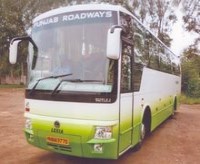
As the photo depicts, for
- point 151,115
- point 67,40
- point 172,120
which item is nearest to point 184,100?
point 172,120

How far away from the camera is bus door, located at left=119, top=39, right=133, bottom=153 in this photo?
254 inches

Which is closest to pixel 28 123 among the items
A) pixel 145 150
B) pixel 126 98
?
pixel 126 98

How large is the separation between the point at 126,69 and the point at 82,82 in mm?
1094

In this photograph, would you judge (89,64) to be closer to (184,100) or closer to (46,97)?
(46,97)

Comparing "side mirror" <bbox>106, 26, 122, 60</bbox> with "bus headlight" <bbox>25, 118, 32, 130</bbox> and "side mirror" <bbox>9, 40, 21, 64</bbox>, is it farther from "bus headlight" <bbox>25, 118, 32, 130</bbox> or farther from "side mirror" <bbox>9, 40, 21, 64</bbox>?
"bus headlight" <bbox>25, 118, 32, 130</bbox>

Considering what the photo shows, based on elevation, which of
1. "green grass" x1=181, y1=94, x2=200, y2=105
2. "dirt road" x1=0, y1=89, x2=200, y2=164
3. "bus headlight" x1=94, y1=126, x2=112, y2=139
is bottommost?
"dirt road" x1=0, y1=89, x2=200, y2=164

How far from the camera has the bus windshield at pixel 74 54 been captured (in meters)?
6.14

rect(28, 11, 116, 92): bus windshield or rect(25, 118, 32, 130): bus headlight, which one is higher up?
rect(28, 11, 116, 92): bus windshield

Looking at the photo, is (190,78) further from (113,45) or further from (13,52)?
(113,45)

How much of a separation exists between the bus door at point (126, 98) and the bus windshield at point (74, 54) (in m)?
0.50

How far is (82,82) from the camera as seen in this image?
6145 millimetres

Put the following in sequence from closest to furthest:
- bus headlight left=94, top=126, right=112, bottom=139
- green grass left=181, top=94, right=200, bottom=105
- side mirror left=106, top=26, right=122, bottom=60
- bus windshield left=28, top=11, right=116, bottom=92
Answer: side mirror left=106, top=26, right=122, bottom=60 → bus headlight left=94, top=126, right=112, bottom=139 → bus windshield left=28, top=11, right=116, bottom=92 → green grass left=181, top=94, right=200, bottom=105

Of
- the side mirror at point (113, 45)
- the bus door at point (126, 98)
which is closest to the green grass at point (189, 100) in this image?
the bus door at point (126, 98)

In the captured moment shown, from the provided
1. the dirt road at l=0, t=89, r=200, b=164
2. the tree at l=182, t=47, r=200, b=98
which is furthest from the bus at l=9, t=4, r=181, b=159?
the tree at l=182, t=47, r=200, b=98
